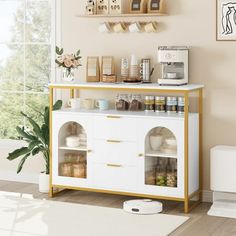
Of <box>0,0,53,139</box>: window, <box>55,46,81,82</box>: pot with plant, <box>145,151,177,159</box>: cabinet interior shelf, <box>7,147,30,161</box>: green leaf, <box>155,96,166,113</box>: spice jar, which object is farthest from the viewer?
<box>0,0,53,139</box>: window

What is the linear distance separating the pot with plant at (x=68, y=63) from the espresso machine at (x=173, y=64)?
802 millimetres

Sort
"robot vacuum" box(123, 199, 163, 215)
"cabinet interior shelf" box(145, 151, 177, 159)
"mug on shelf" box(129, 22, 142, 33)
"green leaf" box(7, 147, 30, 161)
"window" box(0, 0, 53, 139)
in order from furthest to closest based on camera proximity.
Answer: "window" box(0, 0, 53, 139), "green leaf" box(7, 147, 30, 161), "mug on shelf" box(129, 22, 142, 33), "cabinet interior shelf" box(145, 151, 177, 159), "robot vacuum" box(123, 199, 163, 215)

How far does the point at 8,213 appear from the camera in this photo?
5297 millimetres

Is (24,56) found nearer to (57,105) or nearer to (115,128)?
(57,105)

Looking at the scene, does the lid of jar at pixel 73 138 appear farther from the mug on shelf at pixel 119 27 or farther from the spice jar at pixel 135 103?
the mug on shelf at pixel 119 27

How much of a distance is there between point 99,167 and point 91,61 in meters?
1.02

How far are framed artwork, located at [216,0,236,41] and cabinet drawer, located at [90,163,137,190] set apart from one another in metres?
1.36

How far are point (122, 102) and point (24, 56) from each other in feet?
4.03

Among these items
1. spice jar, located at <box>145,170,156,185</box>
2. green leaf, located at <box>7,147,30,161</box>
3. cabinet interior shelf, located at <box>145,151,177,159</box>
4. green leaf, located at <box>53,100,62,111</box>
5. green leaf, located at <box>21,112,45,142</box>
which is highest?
green leaf, located at <box>53,100,62,111</box>

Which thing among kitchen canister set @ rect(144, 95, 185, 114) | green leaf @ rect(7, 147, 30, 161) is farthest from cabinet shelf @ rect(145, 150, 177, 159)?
green leaf @ rect(7, 147, 30, 161)

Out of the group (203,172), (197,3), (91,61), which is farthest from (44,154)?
(197,3)

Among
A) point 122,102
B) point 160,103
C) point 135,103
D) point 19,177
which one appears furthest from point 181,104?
point 19,177

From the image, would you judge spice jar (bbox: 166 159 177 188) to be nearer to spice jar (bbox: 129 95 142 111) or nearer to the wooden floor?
the wooden floor

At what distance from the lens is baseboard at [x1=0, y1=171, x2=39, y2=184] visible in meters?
6.49
